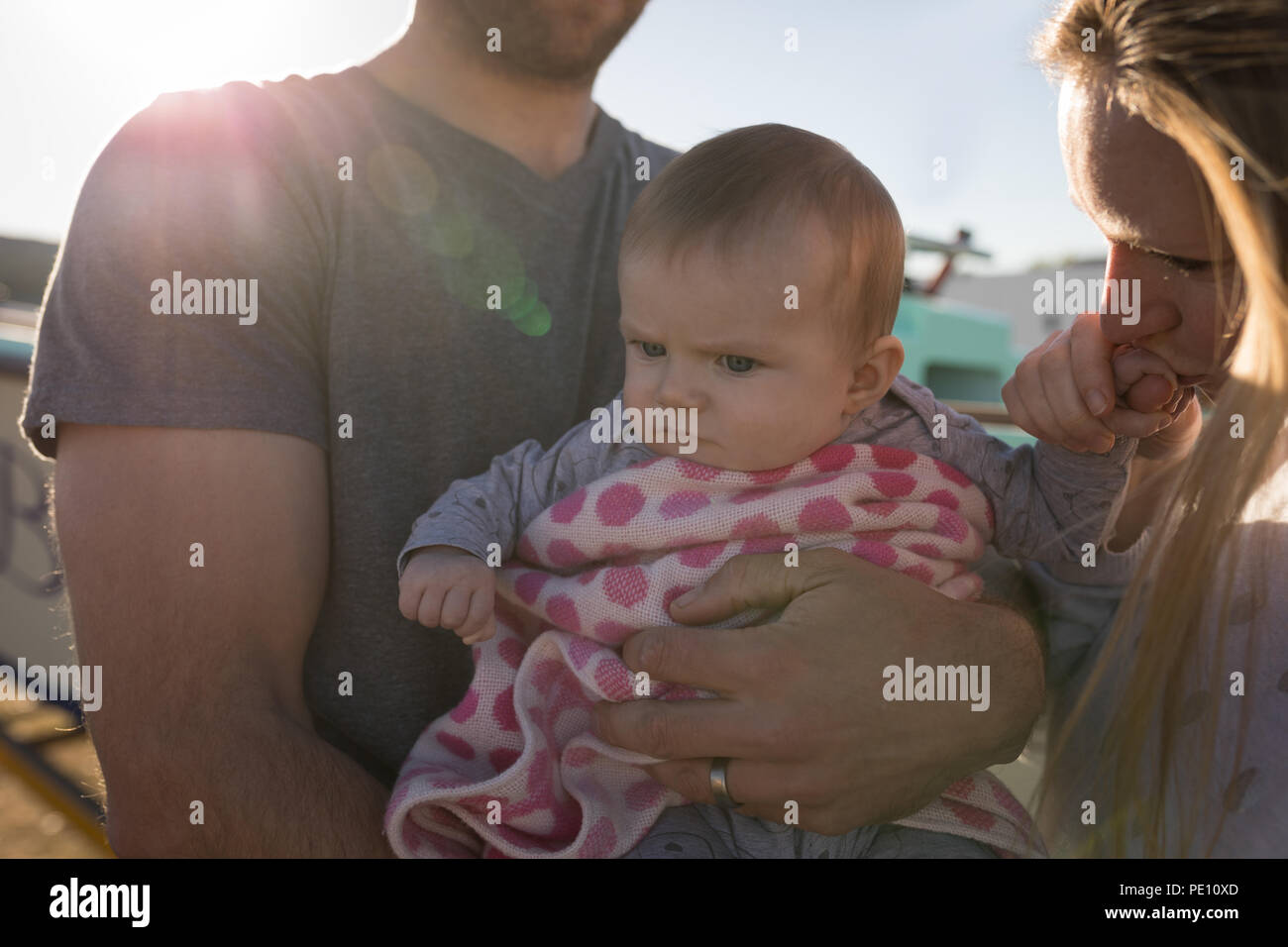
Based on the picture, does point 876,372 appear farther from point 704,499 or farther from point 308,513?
point 308,513

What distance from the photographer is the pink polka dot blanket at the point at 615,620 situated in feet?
4.31

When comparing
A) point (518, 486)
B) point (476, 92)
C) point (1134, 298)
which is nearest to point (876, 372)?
point (1134, 298)

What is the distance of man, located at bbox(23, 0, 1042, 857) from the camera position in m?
1.27

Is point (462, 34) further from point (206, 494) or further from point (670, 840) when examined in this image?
point (670, 840)

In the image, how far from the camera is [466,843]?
1377mm

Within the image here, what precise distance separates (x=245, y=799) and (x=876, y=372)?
1.16 meters

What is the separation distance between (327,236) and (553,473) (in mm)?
562

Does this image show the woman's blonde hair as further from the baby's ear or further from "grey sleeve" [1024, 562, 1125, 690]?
the baby's ear

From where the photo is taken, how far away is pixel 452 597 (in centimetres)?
125

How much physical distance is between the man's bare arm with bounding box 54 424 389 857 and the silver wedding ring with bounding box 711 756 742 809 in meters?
0.52

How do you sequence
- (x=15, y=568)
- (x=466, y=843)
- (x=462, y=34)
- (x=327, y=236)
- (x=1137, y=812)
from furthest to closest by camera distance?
(x=15, y=568) → (x=462, y=34) → (x=327, y=236) → (x=466, y=843) → (x=1137, y=812)

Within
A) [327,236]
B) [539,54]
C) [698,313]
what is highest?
[539,54]

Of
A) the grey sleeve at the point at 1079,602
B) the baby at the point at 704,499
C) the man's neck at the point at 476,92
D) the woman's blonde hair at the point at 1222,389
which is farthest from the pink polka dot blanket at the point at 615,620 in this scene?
the man's neck at the point at 476,92

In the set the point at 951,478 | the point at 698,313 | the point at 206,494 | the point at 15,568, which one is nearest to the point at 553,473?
the point at 698,313
